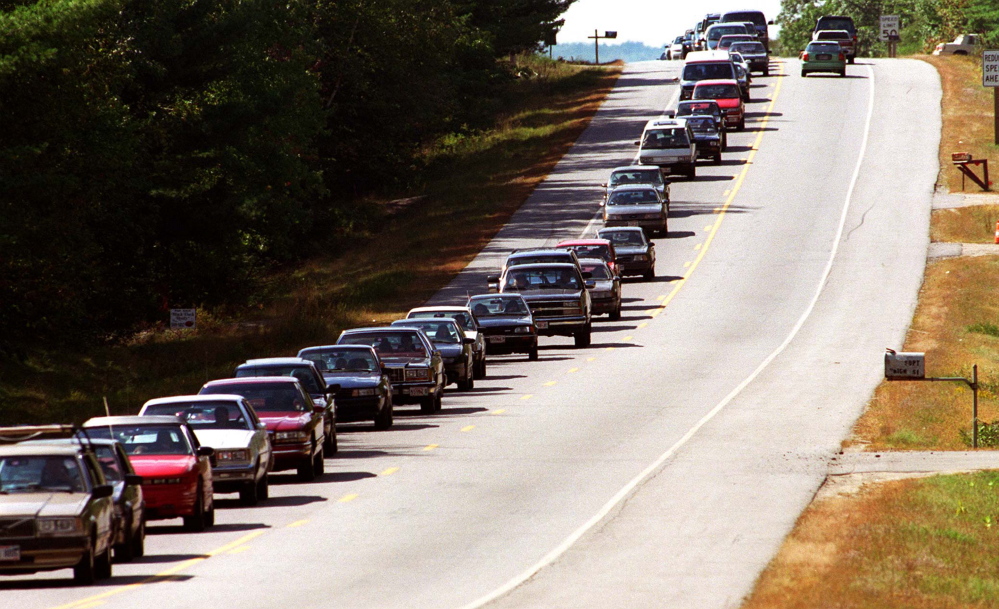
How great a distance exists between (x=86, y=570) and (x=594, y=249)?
33.0m

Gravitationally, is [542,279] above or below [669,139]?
below

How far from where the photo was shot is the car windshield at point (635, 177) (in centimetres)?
5866

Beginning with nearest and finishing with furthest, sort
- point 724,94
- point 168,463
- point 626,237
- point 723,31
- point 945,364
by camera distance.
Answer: point 168,463 → point 945,364 → point 626,237 → point 724,94 → point 723,31

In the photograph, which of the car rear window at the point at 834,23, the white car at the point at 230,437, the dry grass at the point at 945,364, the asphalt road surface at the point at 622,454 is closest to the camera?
the asphalt road surface at the point at 622,454

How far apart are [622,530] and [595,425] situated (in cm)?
975

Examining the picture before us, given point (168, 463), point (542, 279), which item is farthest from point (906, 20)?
point (168, 463)

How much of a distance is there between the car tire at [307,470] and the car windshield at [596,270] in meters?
22.0

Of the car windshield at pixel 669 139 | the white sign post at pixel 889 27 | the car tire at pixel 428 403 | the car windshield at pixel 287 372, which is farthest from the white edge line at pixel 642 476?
the white sign post at pixel 889 27

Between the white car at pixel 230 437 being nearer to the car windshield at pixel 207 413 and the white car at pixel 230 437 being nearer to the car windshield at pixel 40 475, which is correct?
the car windshield at pixel 207 413

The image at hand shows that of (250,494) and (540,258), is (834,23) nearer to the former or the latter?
(540,258)

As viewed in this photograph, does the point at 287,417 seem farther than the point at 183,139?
No

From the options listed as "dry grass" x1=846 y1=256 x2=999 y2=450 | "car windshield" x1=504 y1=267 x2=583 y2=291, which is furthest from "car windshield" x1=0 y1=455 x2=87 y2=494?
"car windshield" x1=504 y1=267 x2=583 y2=291

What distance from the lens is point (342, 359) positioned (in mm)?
28266

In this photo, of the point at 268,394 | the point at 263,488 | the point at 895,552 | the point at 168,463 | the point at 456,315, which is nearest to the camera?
the point at 895,552
